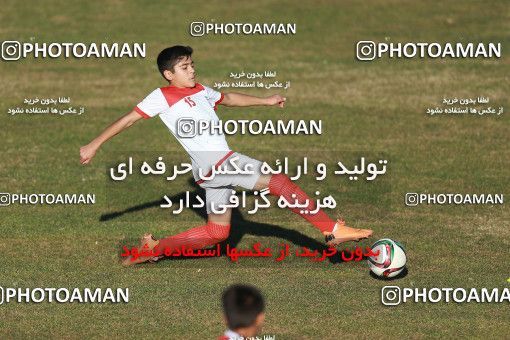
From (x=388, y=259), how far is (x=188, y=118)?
3166 mm

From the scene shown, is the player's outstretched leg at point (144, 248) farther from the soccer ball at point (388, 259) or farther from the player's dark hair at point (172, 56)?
the soccer ball at point (388, 259)

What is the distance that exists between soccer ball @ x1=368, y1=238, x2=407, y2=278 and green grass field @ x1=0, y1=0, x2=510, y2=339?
16 centimetres

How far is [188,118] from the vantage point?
14.9 meters

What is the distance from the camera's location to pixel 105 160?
21859 mm

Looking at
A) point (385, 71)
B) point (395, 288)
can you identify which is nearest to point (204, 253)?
point (395, 288)

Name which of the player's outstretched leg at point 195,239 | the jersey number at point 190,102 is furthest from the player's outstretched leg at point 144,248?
the jersey number at point 190,102

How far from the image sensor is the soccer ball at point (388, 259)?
1487cm

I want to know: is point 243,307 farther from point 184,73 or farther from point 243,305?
point 184,73

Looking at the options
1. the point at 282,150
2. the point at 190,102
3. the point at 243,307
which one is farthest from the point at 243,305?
the point at 282,150

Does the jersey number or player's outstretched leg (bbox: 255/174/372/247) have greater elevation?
the jersey number

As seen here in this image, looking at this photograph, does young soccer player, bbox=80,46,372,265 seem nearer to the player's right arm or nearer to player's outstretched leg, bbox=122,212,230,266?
the player's right arm

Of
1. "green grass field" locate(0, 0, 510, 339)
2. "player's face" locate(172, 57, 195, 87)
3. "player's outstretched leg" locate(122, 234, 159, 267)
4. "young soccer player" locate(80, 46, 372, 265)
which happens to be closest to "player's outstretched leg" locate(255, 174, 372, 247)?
"young soccer player" locate(80, 46, 372, 265)

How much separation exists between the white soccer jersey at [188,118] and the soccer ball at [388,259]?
2376mm

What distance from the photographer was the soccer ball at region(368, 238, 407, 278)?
14.9 meters
